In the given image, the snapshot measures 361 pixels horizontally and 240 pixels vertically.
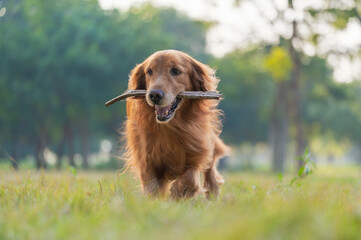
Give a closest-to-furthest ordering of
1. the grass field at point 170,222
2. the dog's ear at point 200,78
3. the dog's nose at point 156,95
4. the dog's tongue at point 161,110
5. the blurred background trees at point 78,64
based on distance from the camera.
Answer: the grass field at point 170,222, the dog's nose at point 156,95, the dog's tongue at point 161,110, the dog's ear at point 200,78, the blurred background trees at point 78,64

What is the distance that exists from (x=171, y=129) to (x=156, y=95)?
1.81 ft

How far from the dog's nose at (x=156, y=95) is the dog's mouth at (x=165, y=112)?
12cm

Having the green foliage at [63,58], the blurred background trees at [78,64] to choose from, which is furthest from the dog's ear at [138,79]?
the green foliage at [63,58]

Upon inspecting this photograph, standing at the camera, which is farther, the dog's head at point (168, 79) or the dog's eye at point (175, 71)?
the dog's eye at point (175, 71)

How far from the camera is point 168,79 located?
4.48 m

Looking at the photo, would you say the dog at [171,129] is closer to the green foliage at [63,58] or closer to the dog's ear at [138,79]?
the dog's ear at [138,79]

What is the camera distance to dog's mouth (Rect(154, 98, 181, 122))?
4.27m

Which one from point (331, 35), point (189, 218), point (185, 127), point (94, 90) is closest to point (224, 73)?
point (94, 90)

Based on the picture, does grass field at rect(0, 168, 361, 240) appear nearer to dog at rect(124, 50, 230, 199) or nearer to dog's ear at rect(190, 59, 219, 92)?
dog at rect(124, 50, 230, 199)

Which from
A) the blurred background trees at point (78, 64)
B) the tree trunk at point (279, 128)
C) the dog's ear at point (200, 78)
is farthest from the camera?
the tree trunk at point (279, 128)

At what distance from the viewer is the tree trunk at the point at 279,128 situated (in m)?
21.9

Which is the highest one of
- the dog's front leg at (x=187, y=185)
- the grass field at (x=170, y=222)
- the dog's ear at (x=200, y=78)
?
the dog's ear at (x=200, y=78)

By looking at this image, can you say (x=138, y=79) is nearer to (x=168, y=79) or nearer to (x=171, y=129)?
(x=168, y=79)

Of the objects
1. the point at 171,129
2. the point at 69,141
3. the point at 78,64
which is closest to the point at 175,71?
the point at 171,129
